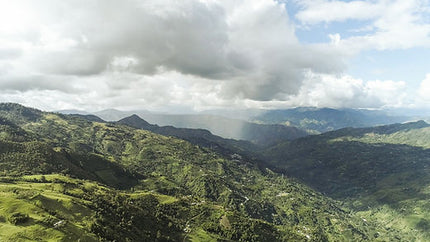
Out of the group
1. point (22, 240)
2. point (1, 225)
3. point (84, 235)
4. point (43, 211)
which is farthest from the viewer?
point (43, 211)

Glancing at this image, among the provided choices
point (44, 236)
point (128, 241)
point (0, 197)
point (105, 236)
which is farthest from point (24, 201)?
point (128, 241)

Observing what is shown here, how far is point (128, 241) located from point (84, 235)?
35.4 metres

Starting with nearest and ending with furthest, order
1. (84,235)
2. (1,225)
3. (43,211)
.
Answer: (1,225) → (84,235) → (43,211)

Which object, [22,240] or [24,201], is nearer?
[22,240]

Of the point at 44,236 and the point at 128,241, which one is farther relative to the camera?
the point at 128,241

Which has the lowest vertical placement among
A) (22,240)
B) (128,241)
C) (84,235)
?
(128,241)

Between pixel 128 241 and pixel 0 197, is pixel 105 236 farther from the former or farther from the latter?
pixel 0 197

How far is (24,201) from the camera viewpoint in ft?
624

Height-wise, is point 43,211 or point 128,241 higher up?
point 43,211

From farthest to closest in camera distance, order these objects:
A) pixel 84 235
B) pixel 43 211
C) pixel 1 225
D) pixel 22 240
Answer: pixel 43 211
pixel 84 235
pixel 1 225
pixel 22 240

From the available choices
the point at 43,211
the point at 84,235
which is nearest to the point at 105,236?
the point at 84,235

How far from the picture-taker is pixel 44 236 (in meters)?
155

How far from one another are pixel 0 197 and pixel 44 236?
208 ft

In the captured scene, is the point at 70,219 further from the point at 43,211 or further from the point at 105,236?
the point at 105,236
